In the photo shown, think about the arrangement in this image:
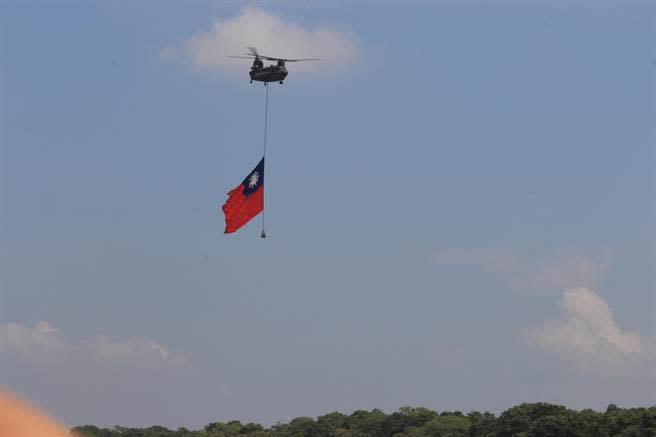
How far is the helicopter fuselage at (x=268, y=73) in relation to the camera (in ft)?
263

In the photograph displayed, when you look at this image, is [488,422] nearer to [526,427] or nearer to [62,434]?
[526,427]

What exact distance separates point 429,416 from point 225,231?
12532 cm

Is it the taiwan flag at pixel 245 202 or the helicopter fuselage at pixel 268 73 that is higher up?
the helicopter fuselage at pixel 268 73

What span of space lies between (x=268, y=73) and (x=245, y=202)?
30.3 feet

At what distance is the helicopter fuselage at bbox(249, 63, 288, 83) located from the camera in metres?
80.2

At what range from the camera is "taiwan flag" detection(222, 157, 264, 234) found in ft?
263

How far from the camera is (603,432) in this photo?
135m

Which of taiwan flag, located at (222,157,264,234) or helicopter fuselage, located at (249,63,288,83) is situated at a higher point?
helicopter fuselage, located at (249,63,288,83)

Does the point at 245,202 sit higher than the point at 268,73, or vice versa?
the point at 268,73

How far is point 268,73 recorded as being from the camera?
80625mm

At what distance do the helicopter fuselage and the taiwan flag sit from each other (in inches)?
252

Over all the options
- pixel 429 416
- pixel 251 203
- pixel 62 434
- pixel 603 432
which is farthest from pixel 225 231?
pixel 429 416

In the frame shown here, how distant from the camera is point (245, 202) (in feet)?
264

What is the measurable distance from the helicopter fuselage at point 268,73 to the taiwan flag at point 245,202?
6.40m
